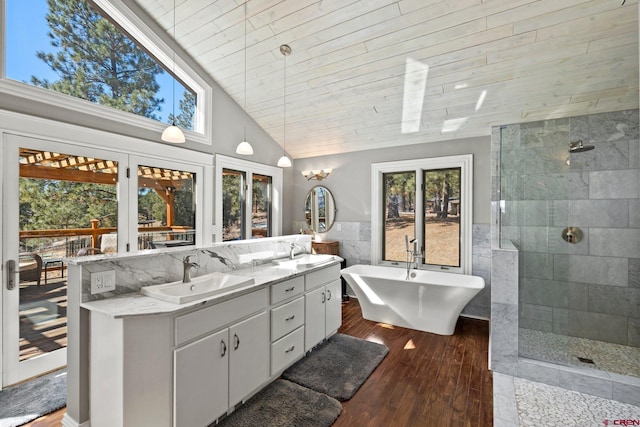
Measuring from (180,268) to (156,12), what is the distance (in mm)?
2811

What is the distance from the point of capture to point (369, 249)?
15.2ft

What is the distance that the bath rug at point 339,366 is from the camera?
240cm

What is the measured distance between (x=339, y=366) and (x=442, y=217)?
2544 mm

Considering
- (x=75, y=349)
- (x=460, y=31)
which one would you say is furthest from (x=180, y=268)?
(x=460, y=31)

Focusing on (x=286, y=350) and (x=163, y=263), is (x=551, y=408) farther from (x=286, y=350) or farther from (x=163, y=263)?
(x=163, y=263)

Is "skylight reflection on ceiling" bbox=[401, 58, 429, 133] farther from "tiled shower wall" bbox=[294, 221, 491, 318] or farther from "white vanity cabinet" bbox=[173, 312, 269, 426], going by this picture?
"white vanity cabinet" bbox=[173, 312, 269, 426]

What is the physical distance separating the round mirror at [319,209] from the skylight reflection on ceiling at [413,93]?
5.41 feet

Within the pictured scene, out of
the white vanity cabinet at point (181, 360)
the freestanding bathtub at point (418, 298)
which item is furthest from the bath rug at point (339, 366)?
the freestanding bathtub at point (418, 298)

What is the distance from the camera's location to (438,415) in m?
2.09

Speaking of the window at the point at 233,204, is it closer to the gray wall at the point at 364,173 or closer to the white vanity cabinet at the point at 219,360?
the gray wall at the point at 364,173

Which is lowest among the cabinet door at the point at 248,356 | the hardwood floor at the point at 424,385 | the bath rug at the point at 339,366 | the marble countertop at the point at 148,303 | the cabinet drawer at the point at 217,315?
the hardwood floor at the point at 424,385

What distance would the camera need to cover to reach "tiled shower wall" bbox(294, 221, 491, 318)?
3809mm

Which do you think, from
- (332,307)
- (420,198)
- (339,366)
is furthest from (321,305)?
(420,198)

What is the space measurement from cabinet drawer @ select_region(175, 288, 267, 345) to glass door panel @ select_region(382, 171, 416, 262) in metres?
2.77
